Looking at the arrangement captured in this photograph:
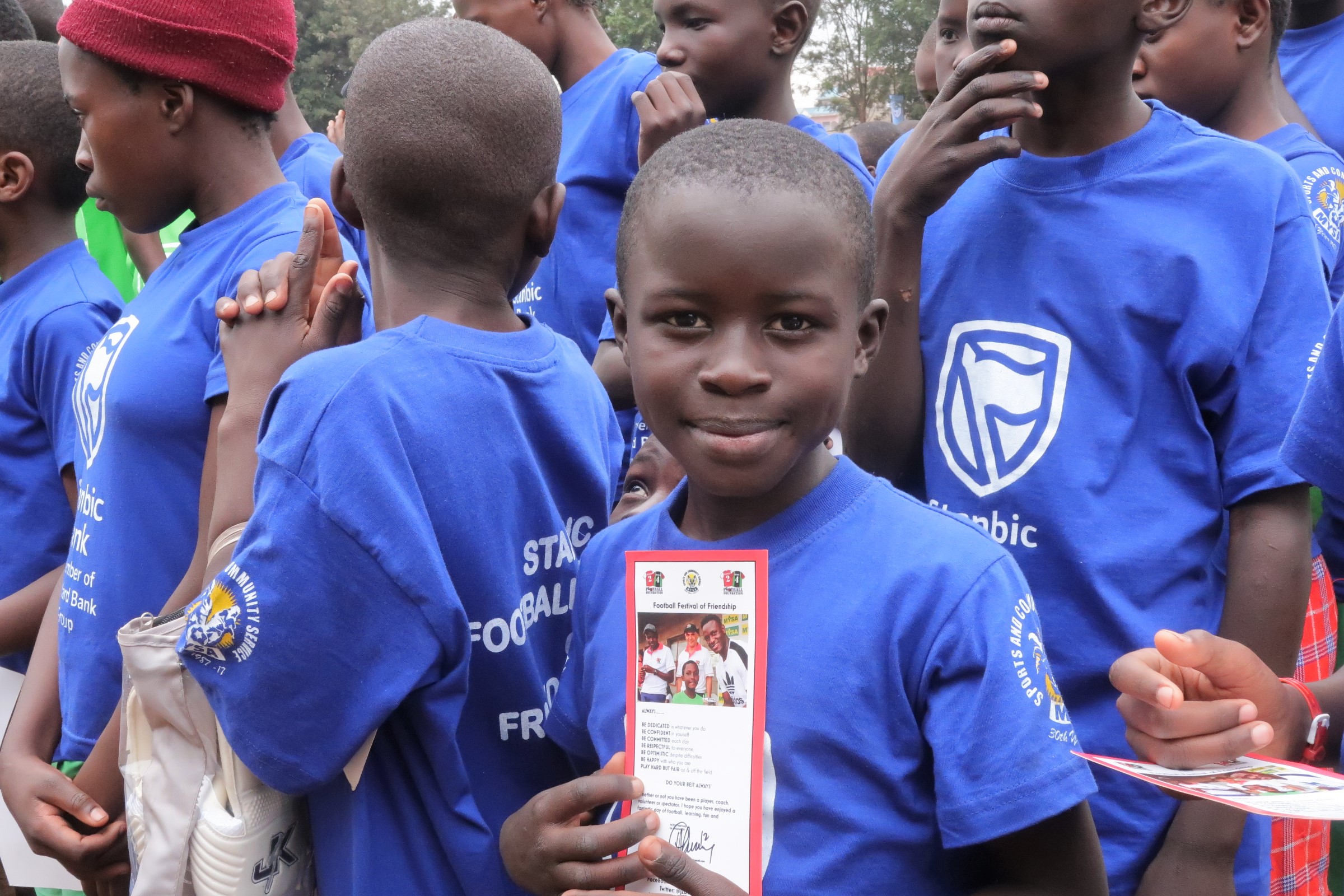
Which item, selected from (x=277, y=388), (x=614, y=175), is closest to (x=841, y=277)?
(x=277, y=388)

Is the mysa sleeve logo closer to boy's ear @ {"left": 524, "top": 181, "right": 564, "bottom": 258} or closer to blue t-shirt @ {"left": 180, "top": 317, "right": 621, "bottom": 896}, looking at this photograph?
blue t-shirt @ {"left": 180, "top": 317, "right": 621, "bottom": 896}

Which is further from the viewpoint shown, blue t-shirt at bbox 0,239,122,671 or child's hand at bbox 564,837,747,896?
blue t-shirt at bbox 0,239,122,671

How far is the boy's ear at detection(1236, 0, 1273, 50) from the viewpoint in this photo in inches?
109

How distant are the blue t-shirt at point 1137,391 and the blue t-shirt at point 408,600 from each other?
702mm

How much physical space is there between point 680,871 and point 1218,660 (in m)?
0.70

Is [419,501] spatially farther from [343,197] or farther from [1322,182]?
[1322,182]

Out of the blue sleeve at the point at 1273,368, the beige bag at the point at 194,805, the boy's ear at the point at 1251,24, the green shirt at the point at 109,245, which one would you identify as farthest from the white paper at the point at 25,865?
the boy's ear at the point at 1251,24

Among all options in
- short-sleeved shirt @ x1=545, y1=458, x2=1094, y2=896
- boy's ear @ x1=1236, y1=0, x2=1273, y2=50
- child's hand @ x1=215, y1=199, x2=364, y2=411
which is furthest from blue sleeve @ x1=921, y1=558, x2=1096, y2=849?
boy's ear @ x1=1236, y1=0, x2=1273, y2=50

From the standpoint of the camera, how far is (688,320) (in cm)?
163

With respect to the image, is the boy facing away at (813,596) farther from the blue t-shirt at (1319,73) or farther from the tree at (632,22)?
the tree at (632,22)

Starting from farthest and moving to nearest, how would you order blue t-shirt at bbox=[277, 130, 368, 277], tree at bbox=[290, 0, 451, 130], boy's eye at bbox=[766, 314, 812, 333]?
tree at bbox=[290, 0, 451, 130] < blue t-shirt at bbox=[277, 130, 368, 277] < boy's eye at bbox=[766, 314, 812, 333]

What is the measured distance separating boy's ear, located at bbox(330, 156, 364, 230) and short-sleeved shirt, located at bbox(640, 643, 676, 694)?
937mm

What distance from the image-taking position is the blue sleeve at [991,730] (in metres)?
1.39

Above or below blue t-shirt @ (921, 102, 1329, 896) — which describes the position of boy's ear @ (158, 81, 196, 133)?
above
